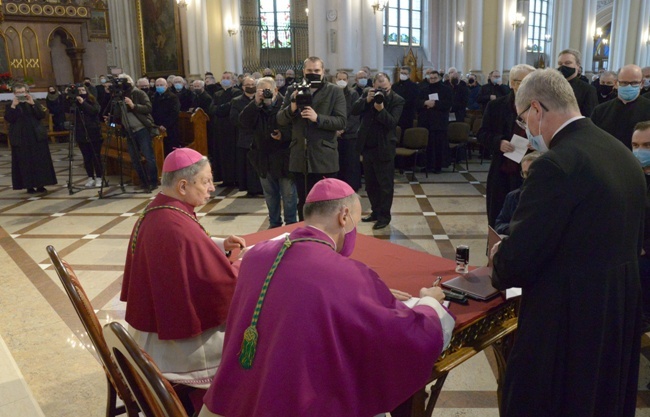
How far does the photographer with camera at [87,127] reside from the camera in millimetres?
8352

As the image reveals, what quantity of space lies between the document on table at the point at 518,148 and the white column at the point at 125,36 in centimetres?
1658

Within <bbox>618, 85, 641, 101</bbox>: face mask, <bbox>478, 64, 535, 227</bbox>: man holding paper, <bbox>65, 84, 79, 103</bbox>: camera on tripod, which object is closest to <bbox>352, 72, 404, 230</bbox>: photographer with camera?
<bbox>478, 64, 535, 227</bbox>: man holding paper

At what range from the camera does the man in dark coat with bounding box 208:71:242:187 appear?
26.9 feet

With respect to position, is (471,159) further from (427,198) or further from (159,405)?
(159,405)

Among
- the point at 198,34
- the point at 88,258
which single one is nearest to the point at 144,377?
the point at 88,258

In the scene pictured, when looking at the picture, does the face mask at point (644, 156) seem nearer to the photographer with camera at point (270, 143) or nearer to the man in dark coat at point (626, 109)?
the man in dark coat at point (626, 109)

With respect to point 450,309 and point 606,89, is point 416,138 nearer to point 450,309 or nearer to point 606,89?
point 606,89

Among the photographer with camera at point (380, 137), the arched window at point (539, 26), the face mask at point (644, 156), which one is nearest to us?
the face mask at point (644, 156)

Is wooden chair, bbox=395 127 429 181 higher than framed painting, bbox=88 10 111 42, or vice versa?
framed painting, bbox=88 10 111 42

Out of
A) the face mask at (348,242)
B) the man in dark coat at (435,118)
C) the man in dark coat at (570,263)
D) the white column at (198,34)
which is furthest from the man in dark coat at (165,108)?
the man in dark coat at (570,263)

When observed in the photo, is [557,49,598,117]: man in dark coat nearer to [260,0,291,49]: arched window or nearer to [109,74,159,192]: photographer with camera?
[109,74,159,192]: photographer with camera

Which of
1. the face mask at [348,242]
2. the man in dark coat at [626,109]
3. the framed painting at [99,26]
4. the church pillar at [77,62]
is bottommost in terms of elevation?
the face mask at [348,242]

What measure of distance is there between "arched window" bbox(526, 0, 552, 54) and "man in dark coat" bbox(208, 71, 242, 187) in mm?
21016

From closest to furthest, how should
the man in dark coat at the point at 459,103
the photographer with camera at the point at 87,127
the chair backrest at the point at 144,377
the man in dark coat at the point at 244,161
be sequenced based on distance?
1. the chair backrest at the point at 144,377
2. the man in dark coat at the point at 244,161
3. the photographer with camera at the point at 87,127
4. the man in dark coat at the point at 459,103
